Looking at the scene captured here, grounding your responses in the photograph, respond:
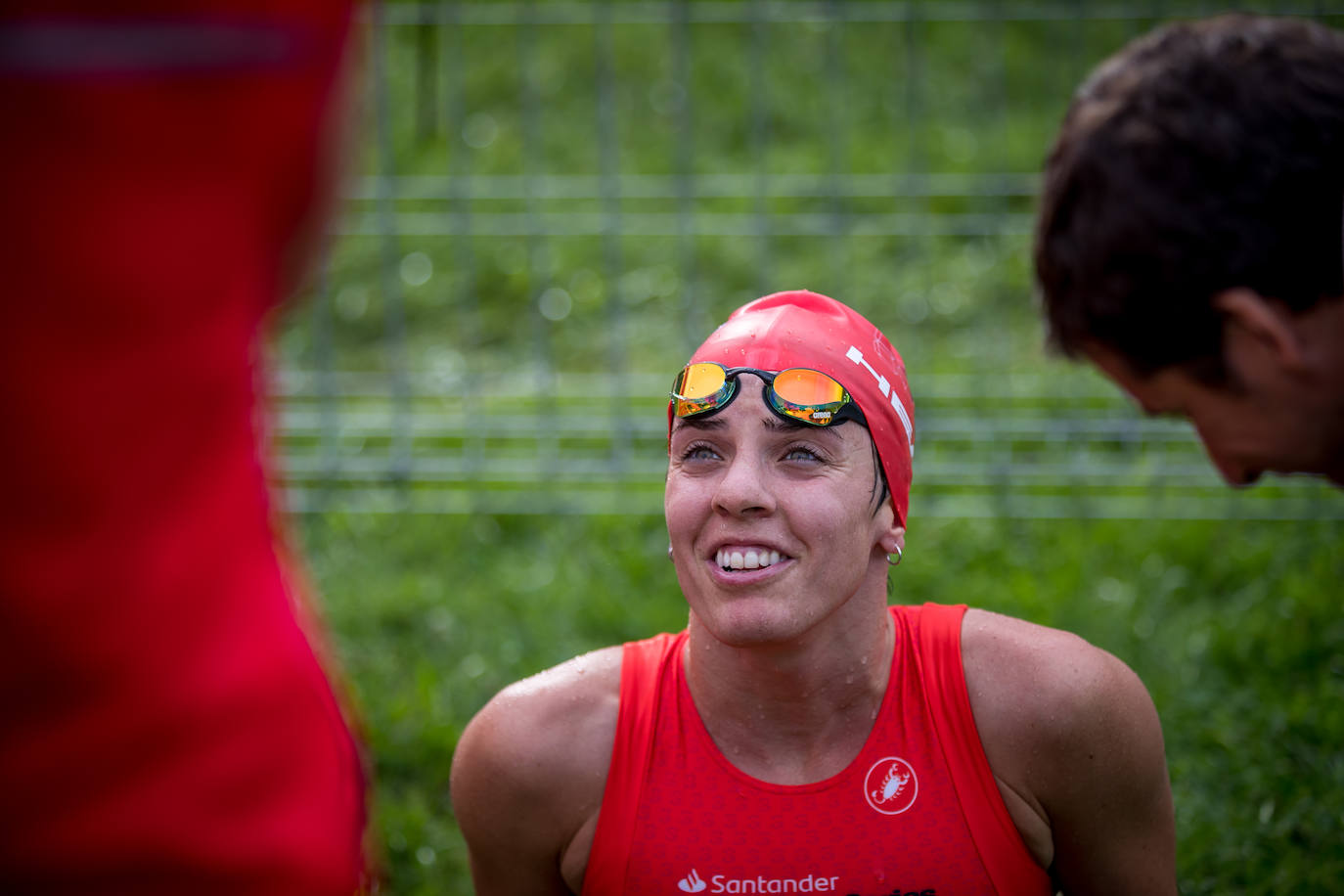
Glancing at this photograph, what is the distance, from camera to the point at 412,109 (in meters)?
10.1

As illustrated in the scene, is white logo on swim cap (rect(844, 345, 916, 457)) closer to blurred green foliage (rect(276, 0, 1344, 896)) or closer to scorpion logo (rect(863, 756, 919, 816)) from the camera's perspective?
scorpion logo (rect(863, 756, 919, 816))

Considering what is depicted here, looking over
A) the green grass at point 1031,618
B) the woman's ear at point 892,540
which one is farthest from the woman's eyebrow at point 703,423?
the green grass at point 1031,618

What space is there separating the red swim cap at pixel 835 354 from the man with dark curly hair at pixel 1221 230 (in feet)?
2.27

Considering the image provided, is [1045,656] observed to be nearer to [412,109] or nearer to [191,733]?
[191,733]

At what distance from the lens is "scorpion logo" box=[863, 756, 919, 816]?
2.54 meters

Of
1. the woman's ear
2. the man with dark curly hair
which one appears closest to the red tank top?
the woman's ear

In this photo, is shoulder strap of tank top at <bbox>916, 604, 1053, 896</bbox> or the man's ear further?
shoulder strap of tank top at <bbox>916, 604, 1053, 896</bbox>

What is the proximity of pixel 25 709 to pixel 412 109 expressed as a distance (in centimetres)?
989

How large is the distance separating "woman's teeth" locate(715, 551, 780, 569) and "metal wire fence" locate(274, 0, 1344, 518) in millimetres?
2841

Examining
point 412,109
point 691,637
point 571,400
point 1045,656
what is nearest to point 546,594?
point 571,400

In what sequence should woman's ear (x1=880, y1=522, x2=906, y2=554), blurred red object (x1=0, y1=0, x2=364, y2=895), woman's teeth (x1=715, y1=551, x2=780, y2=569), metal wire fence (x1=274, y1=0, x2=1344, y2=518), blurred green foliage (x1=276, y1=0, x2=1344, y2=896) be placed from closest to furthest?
blurred red object (x1=0, y1=0, x2=364, y2=895), woman's teeth (x1=715, y1=551, x2=780, y2=569), woman's ear (x1=880, y1=522, x2=906, y2=554), blurred green foliage (x1=276, y1=0, x2=1344, y2=896), metal wire fence (x1=274, y1=0, x2=1344, y2=518)

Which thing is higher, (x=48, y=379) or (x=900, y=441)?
(x=48, y=379)

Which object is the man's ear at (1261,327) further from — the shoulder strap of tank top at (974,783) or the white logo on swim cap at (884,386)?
the shoulder strap of tank top at (974,783)

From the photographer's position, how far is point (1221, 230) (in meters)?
1.76
